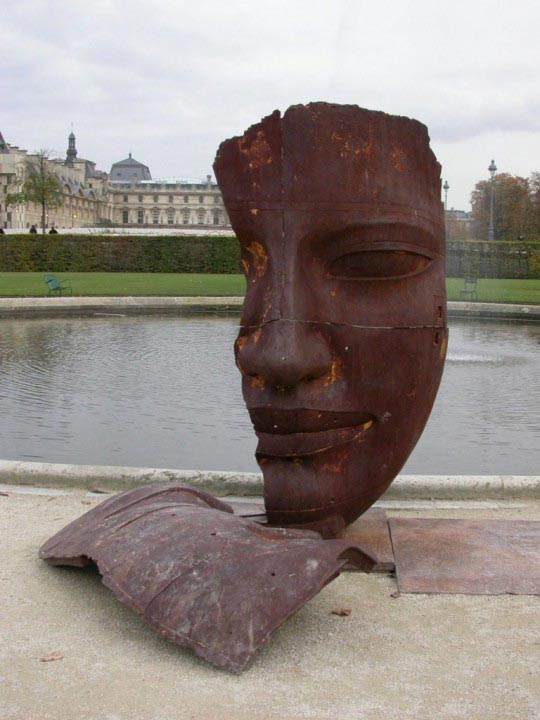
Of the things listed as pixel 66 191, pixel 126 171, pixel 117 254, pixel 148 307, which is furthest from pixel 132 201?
pixel 148 307

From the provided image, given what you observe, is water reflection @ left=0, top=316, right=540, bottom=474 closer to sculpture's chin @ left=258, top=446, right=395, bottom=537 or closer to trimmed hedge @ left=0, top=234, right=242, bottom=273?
sculpture's chin @ left=258, top=446, right=395, bottom=537

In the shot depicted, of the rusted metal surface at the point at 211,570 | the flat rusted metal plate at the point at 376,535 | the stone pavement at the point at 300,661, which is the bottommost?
the stone pavement at the point at 300,661

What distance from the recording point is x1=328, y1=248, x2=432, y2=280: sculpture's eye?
360 cm

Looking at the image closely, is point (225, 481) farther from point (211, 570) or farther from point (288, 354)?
point (211, 570)

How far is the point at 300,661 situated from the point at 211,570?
0.42 meters

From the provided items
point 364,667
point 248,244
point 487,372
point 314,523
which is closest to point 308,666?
point 364,667

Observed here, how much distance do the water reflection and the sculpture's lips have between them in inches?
108

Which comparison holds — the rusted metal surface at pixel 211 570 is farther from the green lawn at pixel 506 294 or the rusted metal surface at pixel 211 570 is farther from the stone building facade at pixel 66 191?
the stone building facade at pixel 66 191

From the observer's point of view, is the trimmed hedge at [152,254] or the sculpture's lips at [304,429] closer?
the sculpture's lips at [304,429]

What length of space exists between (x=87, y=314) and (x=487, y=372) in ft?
34.1

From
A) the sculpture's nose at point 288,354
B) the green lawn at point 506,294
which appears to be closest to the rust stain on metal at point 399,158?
the sculpture's nose at point 288,354

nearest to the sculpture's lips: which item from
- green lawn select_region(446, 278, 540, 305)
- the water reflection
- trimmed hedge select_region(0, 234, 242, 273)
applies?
the water reflection

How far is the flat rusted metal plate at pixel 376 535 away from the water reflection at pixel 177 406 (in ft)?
6.26

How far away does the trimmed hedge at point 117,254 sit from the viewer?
39.1 m
